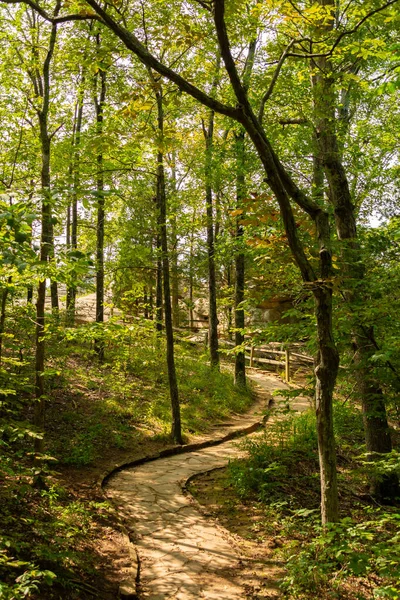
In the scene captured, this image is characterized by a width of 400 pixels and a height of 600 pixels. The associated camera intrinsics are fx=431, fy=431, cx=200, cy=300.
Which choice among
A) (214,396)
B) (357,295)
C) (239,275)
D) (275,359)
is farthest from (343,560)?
(275,359)

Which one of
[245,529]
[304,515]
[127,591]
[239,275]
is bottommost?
[245,529]

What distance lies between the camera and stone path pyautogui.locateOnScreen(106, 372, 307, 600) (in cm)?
394

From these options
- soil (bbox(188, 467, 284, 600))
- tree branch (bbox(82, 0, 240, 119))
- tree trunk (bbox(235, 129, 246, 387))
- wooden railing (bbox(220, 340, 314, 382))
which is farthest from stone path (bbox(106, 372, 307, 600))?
wooden railing (bbox(220, 340, 314, 382))

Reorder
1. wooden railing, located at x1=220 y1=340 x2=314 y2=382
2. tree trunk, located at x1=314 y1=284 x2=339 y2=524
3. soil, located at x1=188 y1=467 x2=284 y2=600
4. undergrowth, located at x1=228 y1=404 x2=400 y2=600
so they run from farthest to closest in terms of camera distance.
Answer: wooden railing, located at x1=220 y1=340 x2=314 y2=382
soil, located at x1=188 y1=467 x2=284 y2=600
tree trunk, located at x1=314 y1=284 x2=339 y2=524
undergrowth, located at x1=228 y1=404 x2=400 y2=600

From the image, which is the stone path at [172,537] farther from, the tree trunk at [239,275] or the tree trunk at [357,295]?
the tree trunk at [239,275]

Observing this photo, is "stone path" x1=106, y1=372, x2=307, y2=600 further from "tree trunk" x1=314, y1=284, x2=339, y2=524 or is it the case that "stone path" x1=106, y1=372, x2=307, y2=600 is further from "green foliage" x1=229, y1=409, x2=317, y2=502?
"tree trunk" x1=314, y1=284, x2=339, y2=524

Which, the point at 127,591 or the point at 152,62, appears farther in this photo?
the point at 127,591

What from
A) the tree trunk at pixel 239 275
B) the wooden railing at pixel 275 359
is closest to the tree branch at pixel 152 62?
the tree trunk at pixel 239 275

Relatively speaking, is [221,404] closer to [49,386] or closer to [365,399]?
[49,386]

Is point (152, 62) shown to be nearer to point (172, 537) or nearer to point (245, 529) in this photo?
point (172, 537)

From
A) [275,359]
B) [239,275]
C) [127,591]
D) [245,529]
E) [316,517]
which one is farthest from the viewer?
[275,359]

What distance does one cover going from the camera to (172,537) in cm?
491

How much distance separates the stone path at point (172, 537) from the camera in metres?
3.94

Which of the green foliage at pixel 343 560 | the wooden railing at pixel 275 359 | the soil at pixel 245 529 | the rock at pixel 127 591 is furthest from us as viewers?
the wooden railing at pixel 275 359
